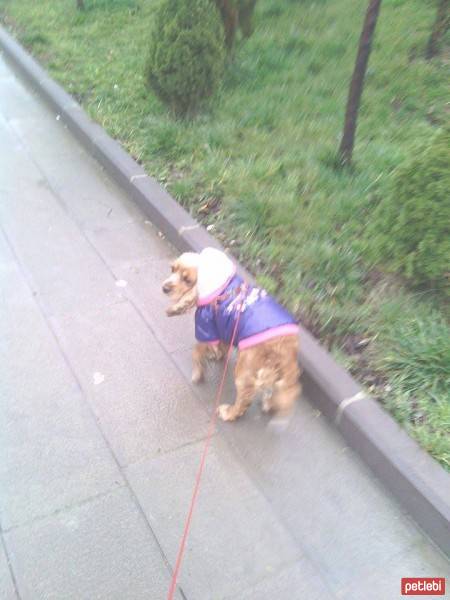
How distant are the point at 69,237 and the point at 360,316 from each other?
7.87 ft

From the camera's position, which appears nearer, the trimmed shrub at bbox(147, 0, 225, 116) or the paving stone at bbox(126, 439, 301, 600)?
the paving stone at bbox(126, 439, 301, 600)

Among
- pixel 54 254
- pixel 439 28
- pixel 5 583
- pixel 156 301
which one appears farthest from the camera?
pixel 439 28

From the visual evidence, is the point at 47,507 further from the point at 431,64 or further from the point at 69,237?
the point at 431,64

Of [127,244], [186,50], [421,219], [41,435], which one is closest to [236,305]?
[41,435]

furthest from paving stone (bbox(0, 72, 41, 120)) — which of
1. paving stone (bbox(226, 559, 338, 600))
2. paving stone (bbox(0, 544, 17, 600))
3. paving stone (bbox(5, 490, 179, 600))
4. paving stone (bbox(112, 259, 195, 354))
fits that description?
paving stone (bbox(226, 559, 338, 600))

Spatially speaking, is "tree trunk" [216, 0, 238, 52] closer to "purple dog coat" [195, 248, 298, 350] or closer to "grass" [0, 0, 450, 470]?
"grass" [0, 0, 450, 470]

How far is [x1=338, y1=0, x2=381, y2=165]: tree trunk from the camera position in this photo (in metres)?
4.19

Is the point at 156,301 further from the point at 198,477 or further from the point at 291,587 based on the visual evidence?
the point at 291,587

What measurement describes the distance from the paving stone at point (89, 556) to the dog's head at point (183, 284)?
3.35 ft

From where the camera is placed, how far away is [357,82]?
14.5 ft

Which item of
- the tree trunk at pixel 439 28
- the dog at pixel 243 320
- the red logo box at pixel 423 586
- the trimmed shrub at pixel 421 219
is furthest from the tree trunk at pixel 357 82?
the red logo box at pixel 423 586

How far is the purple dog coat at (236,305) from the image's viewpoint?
2707mm

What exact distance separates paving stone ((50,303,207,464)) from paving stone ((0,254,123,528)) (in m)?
0.09

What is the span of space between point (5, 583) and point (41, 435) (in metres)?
0.75
